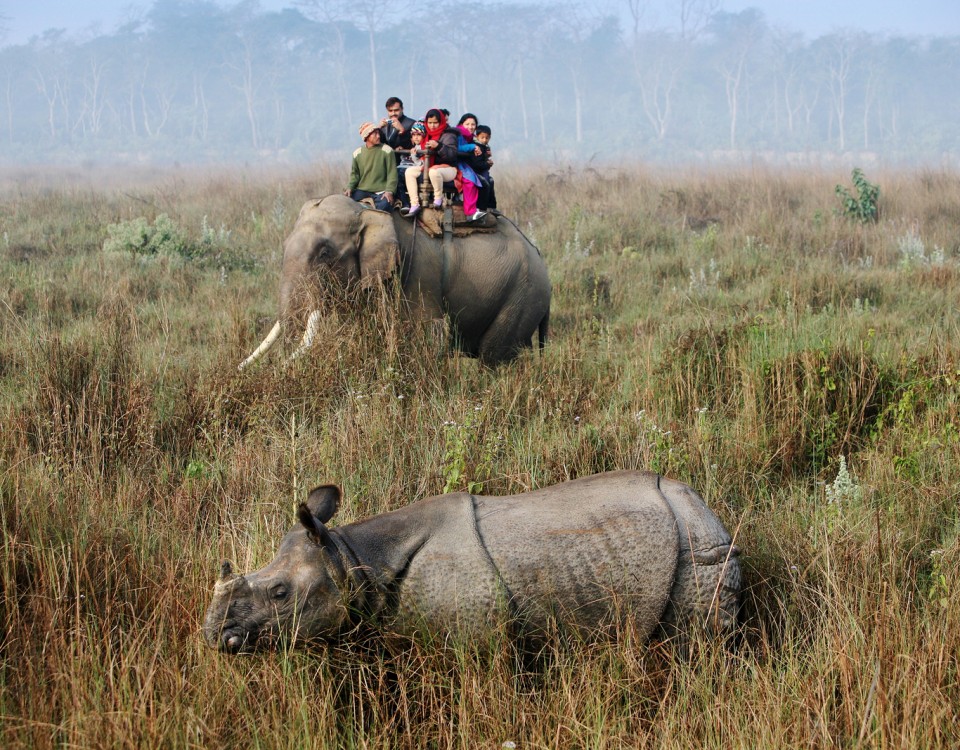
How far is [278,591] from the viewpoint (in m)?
3.29

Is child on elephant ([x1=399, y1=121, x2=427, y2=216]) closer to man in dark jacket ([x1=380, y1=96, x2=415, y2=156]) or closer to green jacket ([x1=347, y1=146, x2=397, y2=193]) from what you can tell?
green jacket ([x1=347, y1=146, x2=397, y2=193])

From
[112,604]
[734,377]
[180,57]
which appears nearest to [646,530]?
[112,604]

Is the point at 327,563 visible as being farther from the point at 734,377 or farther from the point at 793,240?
the point at 793,240

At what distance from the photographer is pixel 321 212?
7.64 m

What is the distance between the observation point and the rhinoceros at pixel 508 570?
132 inches

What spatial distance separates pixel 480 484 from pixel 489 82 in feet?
370

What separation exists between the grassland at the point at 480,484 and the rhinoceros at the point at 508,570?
0.36 feet

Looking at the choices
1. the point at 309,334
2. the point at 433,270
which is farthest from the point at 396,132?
the point at 309,334

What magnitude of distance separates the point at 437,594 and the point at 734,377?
138 inches

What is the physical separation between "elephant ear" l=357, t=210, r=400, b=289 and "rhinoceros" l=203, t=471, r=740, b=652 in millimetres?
3960

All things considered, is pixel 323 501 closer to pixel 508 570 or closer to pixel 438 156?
pixel 508 570

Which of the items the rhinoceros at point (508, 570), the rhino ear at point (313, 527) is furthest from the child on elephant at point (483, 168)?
the rhino ear at point (313, 527)

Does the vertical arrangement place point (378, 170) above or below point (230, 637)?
above

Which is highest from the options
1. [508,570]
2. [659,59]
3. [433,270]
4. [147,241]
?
[659,59]
